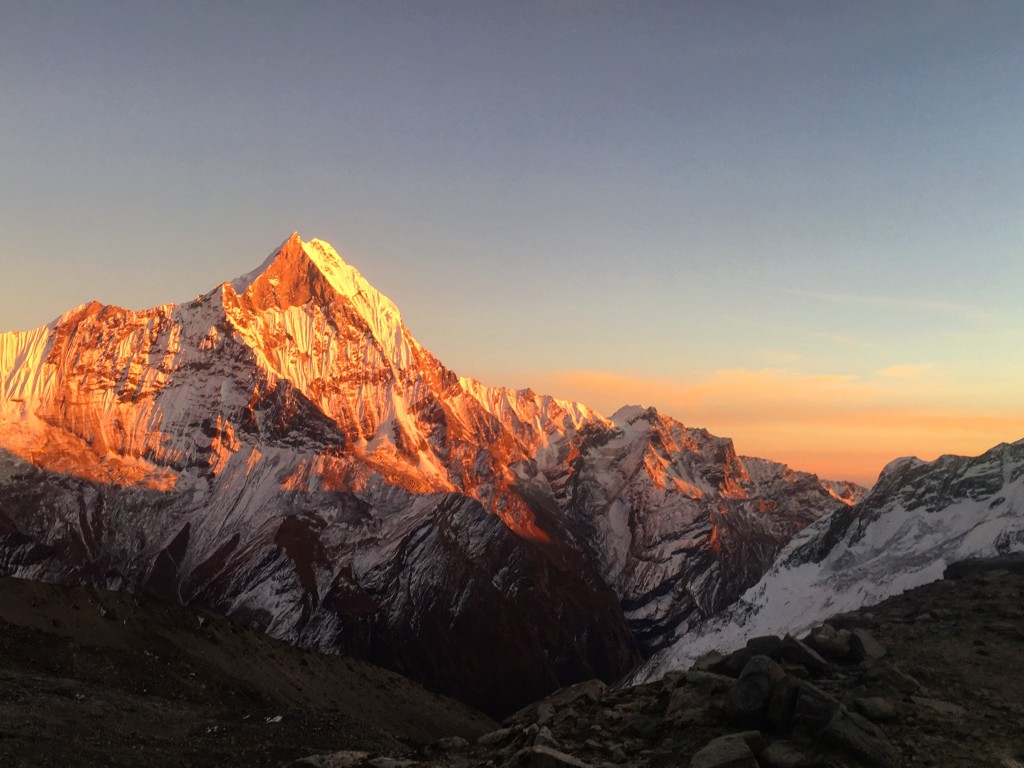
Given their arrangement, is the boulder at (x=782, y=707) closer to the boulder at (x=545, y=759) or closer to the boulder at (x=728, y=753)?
the boulder at (x=728, y=753)

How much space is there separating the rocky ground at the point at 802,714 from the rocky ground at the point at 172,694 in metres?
11.1

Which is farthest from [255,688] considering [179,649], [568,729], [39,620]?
[568,729]

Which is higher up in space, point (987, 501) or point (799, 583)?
point (987, 501)

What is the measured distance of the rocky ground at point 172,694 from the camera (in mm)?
38031

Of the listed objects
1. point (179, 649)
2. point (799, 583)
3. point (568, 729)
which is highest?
point (568, 729)

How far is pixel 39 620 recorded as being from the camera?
63375 millimetres

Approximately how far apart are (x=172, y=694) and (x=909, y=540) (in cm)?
16005

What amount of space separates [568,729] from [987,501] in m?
162

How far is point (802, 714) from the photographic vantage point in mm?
29109

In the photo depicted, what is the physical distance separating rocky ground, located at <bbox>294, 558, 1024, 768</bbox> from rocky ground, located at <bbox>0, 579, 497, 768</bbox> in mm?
11087

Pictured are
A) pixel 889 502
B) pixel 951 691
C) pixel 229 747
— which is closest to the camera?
pixel 951 691

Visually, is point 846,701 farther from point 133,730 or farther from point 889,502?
point 889,502

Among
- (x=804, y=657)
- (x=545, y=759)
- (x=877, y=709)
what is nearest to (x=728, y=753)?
(x=545, y=759)

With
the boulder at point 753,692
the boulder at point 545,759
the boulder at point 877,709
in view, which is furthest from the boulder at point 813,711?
the boulder at point 545,759
